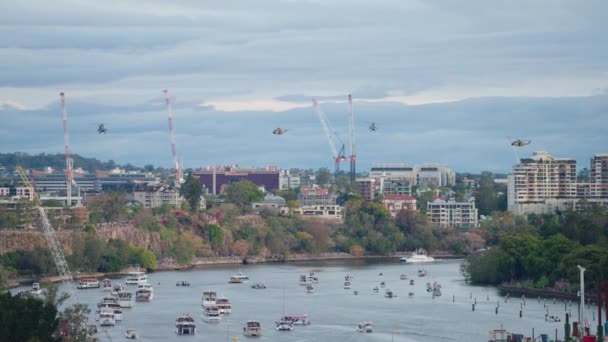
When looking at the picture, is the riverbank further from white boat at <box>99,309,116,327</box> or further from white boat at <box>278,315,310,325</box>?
white boat at <box>278,315,310,325</box>

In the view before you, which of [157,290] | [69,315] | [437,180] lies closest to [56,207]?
[157,290]

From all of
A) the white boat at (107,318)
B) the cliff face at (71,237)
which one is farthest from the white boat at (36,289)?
the cliff face at (71,237)

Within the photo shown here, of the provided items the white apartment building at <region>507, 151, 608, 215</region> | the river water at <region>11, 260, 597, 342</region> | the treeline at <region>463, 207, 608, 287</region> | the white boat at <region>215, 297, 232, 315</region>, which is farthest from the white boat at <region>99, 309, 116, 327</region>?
the white apartment building at <region>507, 151, 608, 215</region>

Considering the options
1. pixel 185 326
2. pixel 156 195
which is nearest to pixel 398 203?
pixel 156 195

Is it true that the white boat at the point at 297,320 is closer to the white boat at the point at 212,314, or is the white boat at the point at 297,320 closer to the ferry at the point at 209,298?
the white boat at the point at 212,314

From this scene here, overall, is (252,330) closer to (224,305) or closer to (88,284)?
(224,305)

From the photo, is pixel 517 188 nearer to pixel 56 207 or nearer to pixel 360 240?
pixel 360 240
